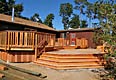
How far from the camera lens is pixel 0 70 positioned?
9398 mm

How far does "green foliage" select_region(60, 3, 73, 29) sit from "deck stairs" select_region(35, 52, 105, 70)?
4641cm

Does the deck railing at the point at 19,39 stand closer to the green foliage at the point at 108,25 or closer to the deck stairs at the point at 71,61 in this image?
the deck stairs at the point at 71,61

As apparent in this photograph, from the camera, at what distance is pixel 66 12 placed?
58.0m

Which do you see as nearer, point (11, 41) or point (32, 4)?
point (11, 41)

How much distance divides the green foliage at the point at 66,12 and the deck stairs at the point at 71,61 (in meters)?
46.4

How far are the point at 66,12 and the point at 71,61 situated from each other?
48798mm

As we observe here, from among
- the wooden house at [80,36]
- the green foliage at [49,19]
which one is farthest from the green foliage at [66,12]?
the wooden house at [80,36]

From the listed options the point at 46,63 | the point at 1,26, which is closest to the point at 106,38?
the point at 46,63

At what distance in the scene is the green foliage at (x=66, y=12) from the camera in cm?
5756

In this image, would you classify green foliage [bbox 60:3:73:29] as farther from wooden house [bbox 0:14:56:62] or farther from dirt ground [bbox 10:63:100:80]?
dirt ground [bbox 10:63:100:80]

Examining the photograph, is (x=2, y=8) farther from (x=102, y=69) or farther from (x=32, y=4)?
(x=102, y=69)

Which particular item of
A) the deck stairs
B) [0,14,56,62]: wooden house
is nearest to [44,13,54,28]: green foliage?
[0,14,56,62]: wooden house

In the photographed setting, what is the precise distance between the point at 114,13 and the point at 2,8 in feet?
111

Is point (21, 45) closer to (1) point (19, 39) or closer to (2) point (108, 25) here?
(1) point (19, 39)
